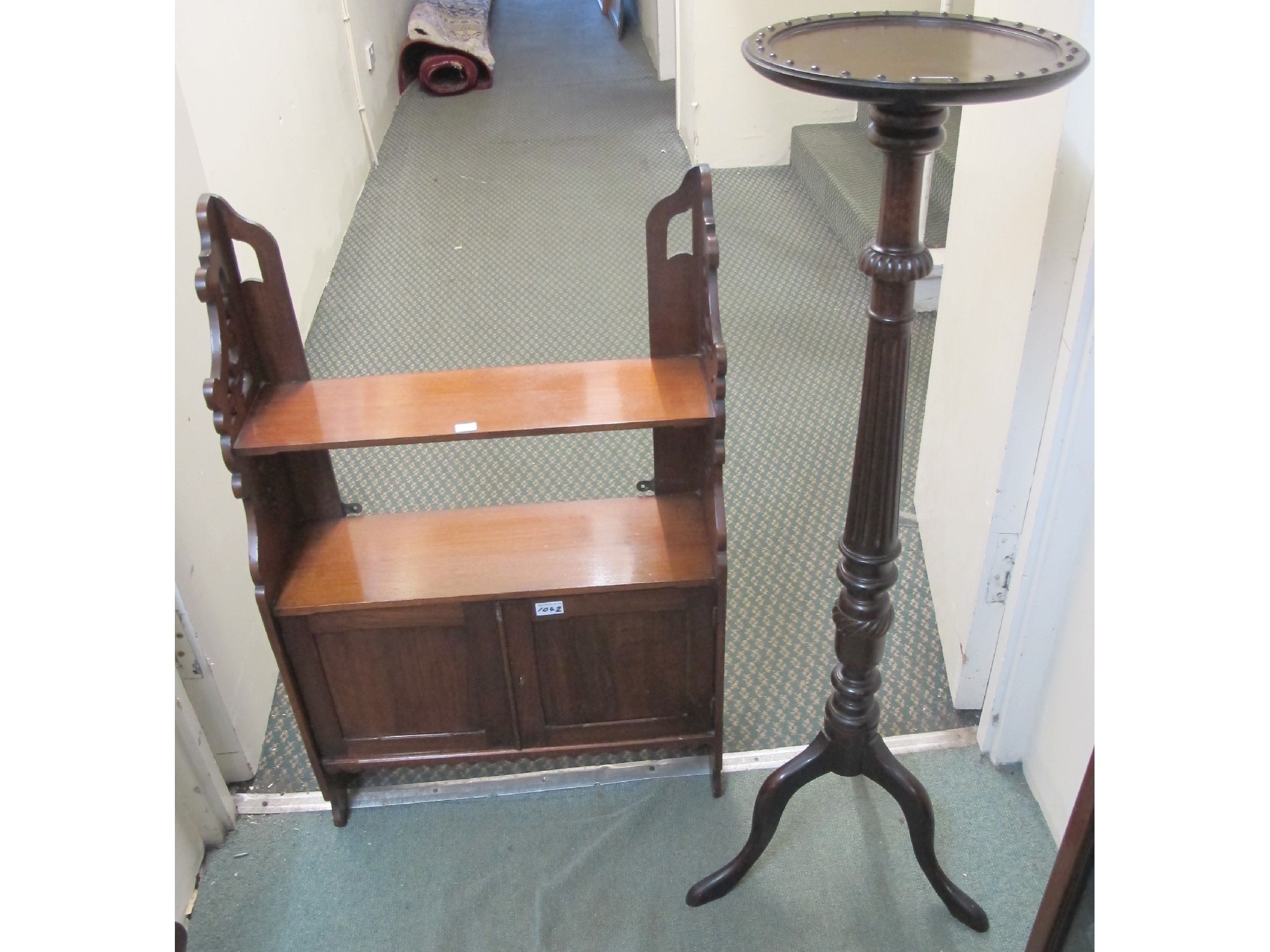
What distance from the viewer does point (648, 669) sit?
175cm

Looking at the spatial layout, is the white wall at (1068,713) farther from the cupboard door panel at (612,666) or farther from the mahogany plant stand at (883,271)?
the cupboard door panel at (612,666)

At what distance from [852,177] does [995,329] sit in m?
2.40

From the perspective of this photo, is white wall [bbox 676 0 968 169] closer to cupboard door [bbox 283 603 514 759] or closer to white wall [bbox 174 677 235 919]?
cupboard door [bbox 283 603 514 759]

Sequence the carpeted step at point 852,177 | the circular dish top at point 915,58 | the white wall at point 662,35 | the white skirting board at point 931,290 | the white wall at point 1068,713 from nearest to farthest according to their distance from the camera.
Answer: the circular dish top at point 915,58, the white wall at point 1068,713, the white skirting board at point 931,290, the carpeted step at point 852,177, the white wall at point 662,35

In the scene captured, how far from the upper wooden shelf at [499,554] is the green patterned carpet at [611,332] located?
0.54 metres

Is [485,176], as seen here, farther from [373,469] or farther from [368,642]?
[368,642]

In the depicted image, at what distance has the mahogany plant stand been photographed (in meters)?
0.99

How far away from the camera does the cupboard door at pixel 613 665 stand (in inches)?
65.1

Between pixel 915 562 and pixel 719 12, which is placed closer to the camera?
pixel 915 562

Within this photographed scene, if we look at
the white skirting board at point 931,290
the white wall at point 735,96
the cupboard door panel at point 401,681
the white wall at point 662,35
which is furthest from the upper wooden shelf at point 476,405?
the white wall at point 662,35

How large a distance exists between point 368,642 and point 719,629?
2.01ft

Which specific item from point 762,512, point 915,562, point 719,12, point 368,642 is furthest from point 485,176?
point 368,642

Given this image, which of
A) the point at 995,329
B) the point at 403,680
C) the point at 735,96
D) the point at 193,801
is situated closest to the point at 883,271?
the point at 995,329

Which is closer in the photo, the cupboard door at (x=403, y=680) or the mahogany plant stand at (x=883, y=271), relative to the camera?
the mahogany plant stand at (x=883, y=271)
